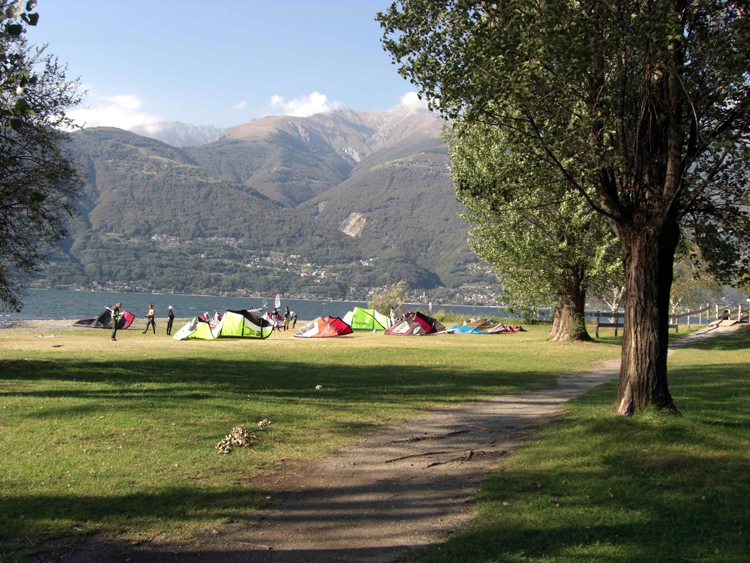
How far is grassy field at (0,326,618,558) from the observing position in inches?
242

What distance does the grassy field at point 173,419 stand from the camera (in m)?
6.15

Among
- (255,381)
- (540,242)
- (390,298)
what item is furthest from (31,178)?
(390,298)

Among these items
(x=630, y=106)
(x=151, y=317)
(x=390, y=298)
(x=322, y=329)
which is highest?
(x=630, y=106)

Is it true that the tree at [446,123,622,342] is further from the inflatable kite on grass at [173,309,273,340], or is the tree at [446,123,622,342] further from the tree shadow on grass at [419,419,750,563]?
the tree shadow on grass at [419,419,750,563]

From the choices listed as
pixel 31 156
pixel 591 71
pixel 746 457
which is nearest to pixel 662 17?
pixel 591 71

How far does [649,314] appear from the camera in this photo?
30.0 feet

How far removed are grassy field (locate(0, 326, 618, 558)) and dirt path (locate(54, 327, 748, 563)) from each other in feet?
1.38

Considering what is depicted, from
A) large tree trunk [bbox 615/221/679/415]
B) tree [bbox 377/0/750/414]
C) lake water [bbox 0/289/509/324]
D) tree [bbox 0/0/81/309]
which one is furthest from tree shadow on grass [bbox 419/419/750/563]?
lake water [bbox 0/289/509/324]

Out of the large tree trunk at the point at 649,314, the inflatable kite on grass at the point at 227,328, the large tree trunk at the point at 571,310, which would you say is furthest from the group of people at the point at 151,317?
the large tree trunk at the point at 649,314

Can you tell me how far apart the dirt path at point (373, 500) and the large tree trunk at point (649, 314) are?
1994mm

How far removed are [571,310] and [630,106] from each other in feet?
69.4

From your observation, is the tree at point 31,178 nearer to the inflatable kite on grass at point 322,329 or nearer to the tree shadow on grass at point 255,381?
the tree shadow on grass at point 255,381

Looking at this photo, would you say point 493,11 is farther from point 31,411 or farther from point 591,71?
point 31,411

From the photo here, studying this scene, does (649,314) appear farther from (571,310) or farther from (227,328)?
(227,328)
